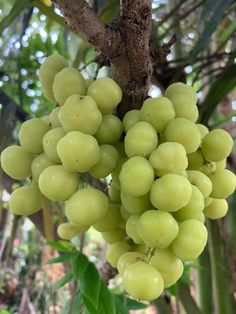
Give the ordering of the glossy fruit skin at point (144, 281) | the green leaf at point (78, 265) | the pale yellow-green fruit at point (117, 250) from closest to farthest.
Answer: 1. the glossy fruit skin at point (144, 281)
2. the pale yellow-green fruit at point (117, 250)
3. the green leaf at point (78, 265)

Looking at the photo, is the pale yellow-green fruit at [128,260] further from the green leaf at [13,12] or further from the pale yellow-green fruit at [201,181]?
the green leaf at [13,12]

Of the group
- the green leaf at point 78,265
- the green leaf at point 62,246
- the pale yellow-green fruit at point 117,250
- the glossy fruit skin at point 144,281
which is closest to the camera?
the glossy fruit skin at point 144,281

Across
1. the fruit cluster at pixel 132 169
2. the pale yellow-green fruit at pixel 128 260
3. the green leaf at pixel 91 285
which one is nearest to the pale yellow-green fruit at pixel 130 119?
the fruit cluster at pixel 132 169

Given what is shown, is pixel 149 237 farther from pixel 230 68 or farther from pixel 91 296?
pixel 230 68

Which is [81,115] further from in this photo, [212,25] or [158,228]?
[212,25]

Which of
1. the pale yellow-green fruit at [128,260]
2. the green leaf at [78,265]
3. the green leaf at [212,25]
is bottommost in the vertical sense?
the green leaf at [78,265]

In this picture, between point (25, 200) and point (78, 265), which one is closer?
point (25, 200)

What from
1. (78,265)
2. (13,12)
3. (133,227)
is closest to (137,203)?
(133,227)
